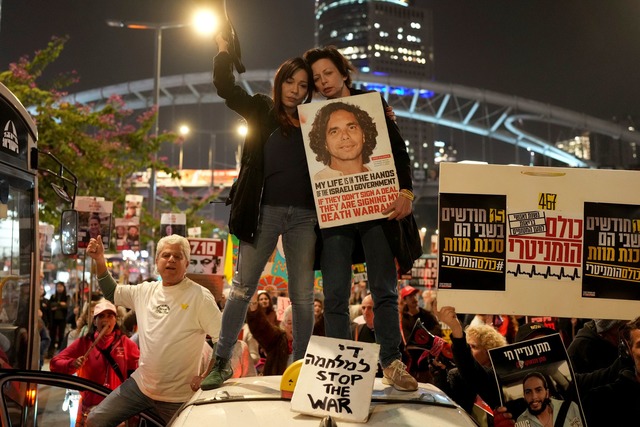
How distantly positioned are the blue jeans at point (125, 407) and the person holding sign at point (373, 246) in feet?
4.37

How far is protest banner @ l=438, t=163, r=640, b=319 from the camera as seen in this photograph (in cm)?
512

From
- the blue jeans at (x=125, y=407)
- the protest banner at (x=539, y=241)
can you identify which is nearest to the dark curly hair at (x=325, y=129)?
the protest banner at (x=539, y=241)

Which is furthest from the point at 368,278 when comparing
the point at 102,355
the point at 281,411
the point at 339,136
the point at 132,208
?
the point at 132,208

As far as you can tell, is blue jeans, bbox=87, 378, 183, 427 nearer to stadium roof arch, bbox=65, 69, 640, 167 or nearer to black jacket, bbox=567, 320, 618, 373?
black jacket, bbox=567, 320, 618, 373

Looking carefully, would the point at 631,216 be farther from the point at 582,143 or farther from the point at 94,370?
the point at 582,143

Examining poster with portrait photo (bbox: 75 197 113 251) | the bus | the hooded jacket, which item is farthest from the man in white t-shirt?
poster with portrait photo (bbox: 75 197 113 251)

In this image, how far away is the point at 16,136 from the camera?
6.19 metres

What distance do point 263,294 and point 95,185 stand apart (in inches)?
643

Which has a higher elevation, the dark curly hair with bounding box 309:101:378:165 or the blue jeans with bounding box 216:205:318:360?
the dark curly hair with bounding box 309:101:378:165

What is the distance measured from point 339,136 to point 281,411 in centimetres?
200

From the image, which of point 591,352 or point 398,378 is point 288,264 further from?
point 591,352

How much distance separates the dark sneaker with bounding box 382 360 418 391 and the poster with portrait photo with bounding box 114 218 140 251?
14609 millimetres

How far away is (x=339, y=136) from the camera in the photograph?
4.65 m

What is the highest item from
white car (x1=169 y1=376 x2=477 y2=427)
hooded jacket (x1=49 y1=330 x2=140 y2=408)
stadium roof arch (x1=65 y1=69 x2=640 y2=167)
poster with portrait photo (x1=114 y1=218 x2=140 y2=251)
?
stadium roof arch (x1=65 y1=69 x2=640 y2=167)
